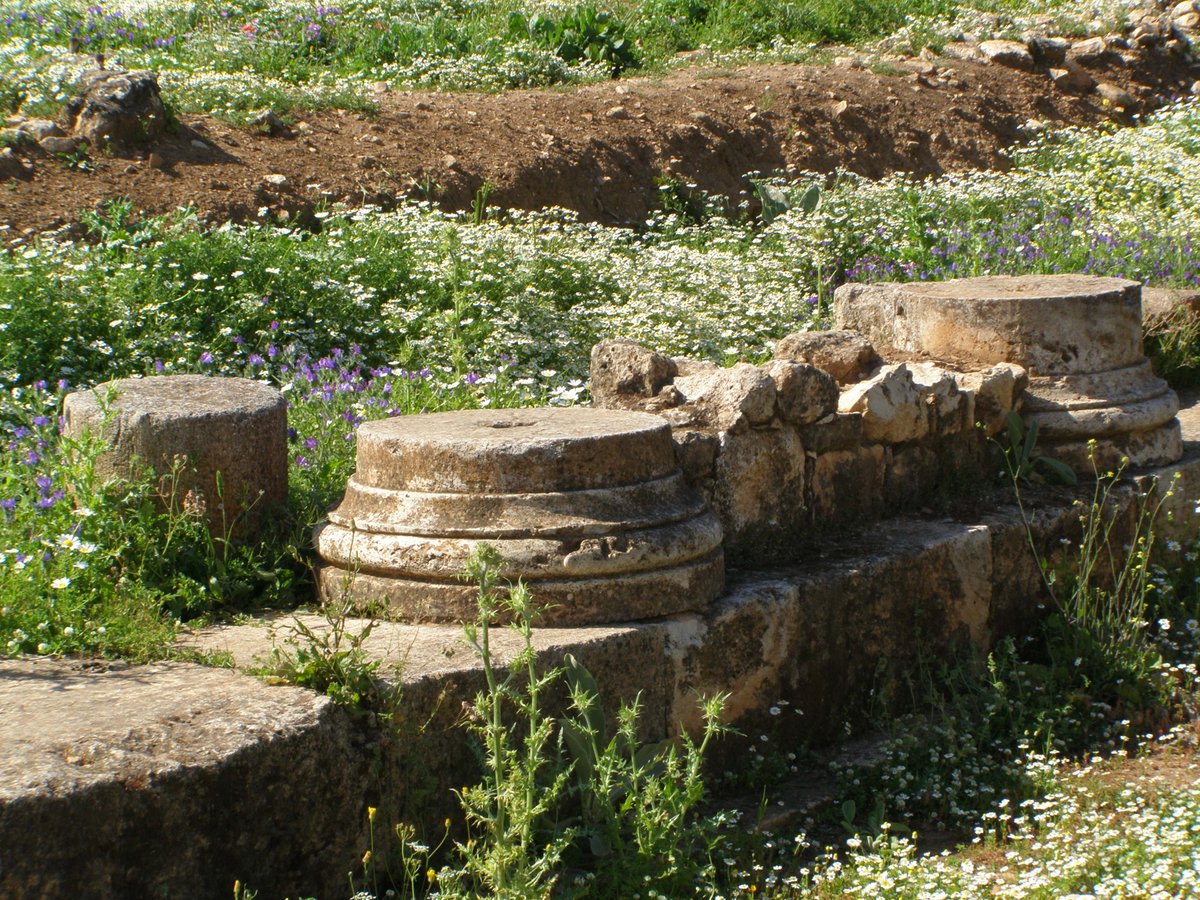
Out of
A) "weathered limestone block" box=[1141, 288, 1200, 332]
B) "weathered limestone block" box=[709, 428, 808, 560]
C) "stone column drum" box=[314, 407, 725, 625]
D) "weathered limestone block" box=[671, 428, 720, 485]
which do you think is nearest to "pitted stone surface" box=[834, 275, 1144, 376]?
"weathered limestone block" box=[709, 428, 808, 560]

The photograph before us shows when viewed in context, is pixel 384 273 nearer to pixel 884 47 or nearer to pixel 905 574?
pixel 905 574

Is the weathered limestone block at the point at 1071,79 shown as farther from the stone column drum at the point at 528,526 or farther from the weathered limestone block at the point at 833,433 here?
the stone column drum at the point at 528,526

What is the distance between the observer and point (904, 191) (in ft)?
34.8

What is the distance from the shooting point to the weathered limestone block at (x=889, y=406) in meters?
4.69

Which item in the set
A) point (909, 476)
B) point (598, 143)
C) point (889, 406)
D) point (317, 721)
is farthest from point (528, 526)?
point (598, 143)

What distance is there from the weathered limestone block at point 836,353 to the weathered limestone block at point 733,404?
1.89 ft

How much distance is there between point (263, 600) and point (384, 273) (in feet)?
12.6

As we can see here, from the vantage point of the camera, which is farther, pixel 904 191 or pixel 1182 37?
pixel 1182 37

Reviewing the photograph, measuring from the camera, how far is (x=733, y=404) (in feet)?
14.0

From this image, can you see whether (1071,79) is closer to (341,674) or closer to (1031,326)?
(1031,326)

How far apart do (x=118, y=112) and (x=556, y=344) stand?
4.16 meters

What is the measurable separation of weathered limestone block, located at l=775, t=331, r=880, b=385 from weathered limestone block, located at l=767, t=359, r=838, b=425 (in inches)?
17.0

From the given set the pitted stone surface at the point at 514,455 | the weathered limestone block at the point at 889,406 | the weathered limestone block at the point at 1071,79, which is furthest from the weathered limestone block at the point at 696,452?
the weathered limestone block at the point at 1071,79

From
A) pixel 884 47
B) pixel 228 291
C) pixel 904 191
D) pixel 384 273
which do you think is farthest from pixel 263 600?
pixel 884 47
